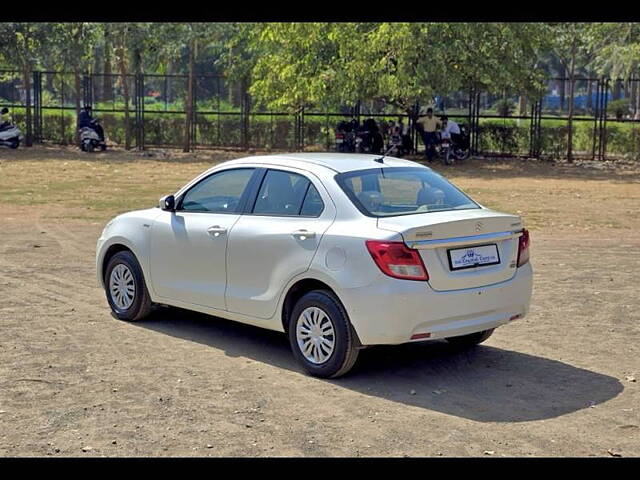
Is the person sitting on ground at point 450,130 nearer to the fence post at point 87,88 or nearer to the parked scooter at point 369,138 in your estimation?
the parked scooter at point 369,138

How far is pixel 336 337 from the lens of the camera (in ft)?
23.6

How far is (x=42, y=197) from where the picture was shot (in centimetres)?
1998

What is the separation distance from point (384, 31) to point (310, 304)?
2087 centimetres

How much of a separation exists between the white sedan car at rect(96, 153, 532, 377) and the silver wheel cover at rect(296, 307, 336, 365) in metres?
0.01

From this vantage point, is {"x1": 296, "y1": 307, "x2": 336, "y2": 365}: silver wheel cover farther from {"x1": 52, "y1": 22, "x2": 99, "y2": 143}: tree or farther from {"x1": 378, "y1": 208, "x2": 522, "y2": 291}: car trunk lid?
{"x1": 52, "y1": 22, "x2": 99, "y2": 143}: tree

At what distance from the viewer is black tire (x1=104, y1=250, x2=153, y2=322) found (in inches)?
357

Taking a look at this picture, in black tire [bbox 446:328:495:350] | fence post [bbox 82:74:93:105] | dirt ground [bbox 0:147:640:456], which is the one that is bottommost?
dirt ground [bbox 0:147:640:456]

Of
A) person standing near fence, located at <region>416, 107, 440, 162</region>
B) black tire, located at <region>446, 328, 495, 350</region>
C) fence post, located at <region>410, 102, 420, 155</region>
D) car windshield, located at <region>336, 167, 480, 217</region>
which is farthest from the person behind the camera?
fence post, located at <region>410, 102, 420, 155</region>

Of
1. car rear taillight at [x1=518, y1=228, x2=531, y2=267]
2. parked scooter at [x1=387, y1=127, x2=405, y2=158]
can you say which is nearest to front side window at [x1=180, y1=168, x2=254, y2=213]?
car rear taillight at [x1=518, y1=228, x2=531, y2=267]

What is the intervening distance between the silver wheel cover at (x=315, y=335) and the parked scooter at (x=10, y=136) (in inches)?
1068

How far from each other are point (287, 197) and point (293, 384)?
1.58 meters

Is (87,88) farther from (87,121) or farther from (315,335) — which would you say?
(315,335)

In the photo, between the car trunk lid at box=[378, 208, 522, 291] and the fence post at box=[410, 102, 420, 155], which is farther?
the fence post at box=[410, 102, 420, 155]

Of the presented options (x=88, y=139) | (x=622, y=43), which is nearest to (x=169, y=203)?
(x=88, y=139)
